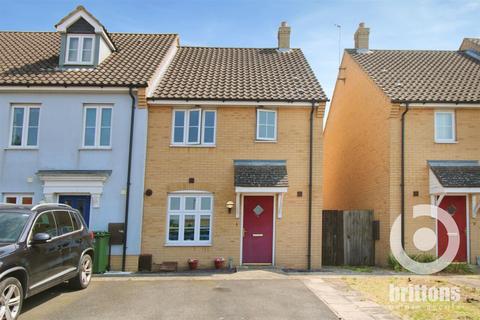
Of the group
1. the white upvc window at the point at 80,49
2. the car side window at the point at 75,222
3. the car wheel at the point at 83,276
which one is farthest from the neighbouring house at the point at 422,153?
the white upvc window at the point at 80,49

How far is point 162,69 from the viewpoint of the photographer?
15.1m

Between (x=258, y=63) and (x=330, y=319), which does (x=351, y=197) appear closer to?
(x=258, y=63)

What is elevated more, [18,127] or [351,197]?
[18,127]

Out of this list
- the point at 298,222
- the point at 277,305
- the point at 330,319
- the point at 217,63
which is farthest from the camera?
the point at 217,63

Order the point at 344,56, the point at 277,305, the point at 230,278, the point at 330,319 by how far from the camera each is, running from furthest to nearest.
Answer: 1. the point at 344,56
2. the point at 230,278
3. the point at 277,305
4. the point at 330,319

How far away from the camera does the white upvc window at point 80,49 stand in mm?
14430

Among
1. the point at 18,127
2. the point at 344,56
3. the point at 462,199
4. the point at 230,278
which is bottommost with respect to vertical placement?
the point at 230,278

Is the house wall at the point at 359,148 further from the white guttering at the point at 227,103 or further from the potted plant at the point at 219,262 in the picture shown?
the potted plant at the point at 219,262

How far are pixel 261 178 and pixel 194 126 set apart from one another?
9.46ft

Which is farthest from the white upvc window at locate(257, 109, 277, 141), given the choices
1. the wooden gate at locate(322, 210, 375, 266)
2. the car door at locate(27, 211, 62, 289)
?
the car door at locate(27, 211, 62, 289)

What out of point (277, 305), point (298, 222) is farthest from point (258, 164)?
point (277, 305)

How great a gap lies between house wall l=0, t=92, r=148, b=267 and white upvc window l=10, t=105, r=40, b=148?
0.56 feet

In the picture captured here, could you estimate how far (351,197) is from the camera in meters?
17.3

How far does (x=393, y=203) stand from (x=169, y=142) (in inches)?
299
